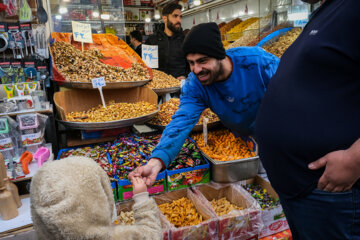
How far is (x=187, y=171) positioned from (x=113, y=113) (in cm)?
88

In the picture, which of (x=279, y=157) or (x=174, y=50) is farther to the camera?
(x=174, y=50)

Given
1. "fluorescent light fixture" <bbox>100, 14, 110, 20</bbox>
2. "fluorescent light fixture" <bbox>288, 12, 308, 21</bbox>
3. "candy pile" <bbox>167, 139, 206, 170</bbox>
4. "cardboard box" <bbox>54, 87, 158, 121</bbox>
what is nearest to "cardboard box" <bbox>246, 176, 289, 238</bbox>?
"candy pile" <bbox>167, 139, 206, 170</bbox>

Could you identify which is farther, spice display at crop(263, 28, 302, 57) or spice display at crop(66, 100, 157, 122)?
spice display at crop(263, 28, 302, 57)

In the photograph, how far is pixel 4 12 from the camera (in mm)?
2391

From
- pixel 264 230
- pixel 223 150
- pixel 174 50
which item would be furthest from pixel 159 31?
pixel 264 230

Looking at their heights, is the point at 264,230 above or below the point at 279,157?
below

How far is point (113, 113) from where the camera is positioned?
7.58 feet

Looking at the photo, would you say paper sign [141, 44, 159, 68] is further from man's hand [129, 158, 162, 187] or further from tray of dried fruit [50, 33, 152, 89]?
man's hand [129, 158, 162, 187]

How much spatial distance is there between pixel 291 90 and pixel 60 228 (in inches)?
34.4

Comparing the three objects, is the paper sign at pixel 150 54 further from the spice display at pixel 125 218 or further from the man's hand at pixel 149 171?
the man's hand at pixel 149 171

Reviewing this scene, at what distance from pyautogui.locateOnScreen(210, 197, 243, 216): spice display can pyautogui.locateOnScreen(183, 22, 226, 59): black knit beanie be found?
117cm

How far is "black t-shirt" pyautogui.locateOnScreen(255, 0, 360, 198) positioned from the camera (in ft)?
2.53

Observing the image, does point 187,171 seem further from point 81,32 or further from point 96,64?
point 81,32

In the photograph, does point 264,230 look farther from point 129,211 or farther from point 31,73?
point 31,73
